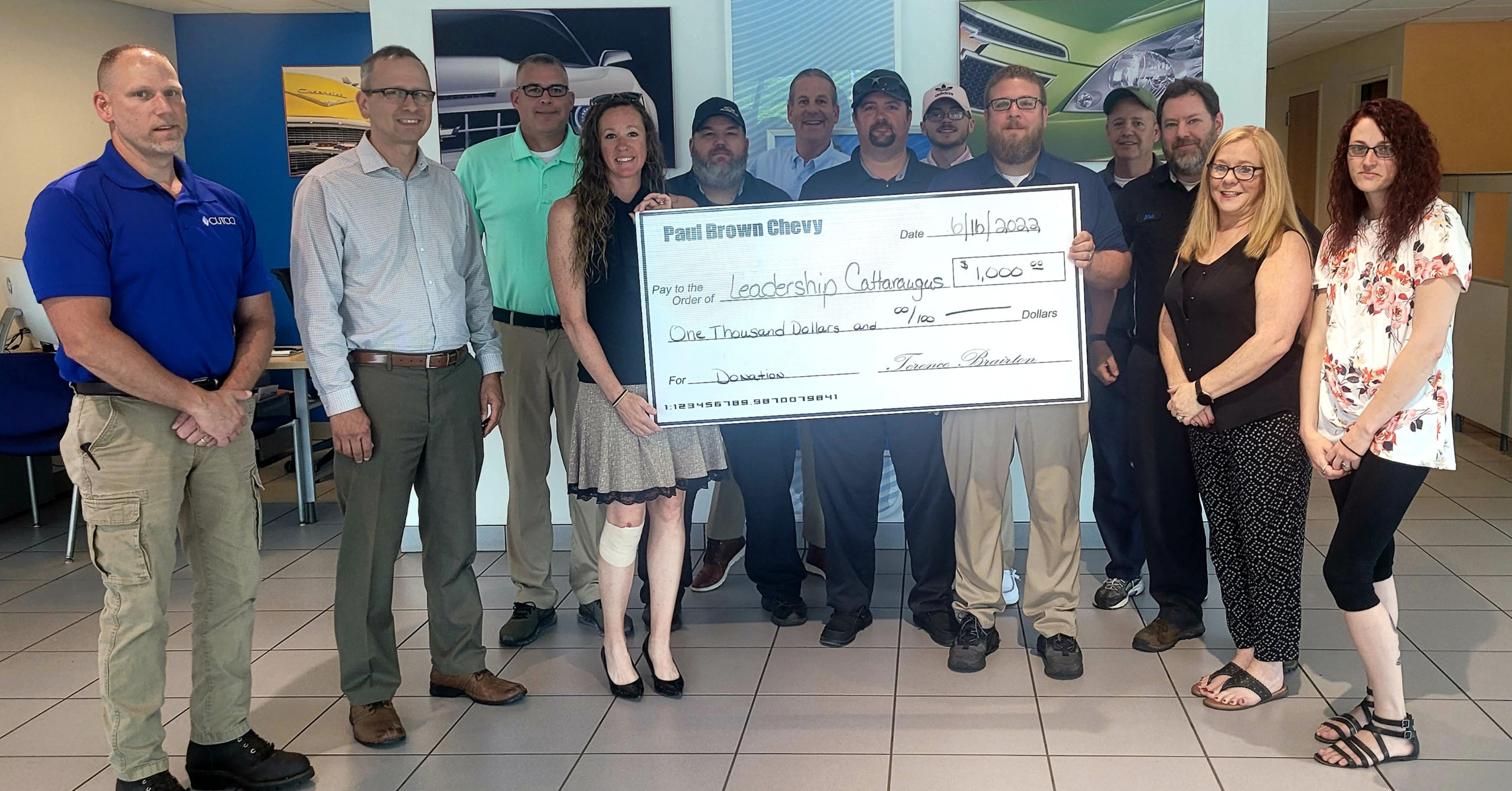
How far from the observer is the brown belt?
3113mm

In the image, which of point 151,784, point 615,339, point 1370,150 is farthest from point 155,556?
point 1370,150

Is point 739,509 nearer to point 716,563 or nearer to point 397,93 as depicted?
point 716,563

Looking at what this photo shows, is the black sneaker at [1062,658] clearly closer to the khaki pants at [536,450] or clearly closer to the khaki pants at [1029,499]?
the khaki pants at [1029,499]

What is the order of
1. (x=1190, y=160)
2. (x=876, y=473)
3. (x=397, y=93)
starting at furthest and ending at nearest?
(x=876, y=473)
(x=1190, y=160)
(x=397, y=93)

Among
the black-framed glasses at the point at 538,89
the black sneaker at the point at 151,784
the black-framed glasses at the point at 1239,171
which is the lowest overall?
the black sneaker at the point at 151,784

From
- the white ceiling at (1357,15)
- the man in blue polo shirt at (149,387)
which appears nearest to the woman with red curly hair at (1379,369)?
the man in blue polo shirt at (149,387)

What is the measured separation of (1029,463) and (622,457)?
1.23 metres

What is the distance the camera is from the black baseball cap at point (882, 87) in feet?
12.7

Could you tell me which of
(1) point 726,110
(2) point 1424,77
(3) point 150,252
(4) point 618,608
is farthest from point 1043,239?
(2) point 1424,77

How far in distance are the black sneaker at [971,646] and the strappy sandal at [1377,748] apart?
0.97 metres

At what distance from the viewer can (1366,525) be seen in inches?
112

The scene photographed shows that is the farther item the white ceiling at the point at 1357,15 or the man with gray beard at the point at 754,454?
the white ceiling at the point at 1357,15

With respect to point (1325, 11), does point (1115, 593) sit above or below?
below

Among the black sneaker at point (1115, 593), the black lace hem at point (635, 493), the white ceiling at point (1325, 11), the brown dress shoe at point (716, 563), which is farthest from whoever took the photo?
the white ceiling at point (1325, 11)
